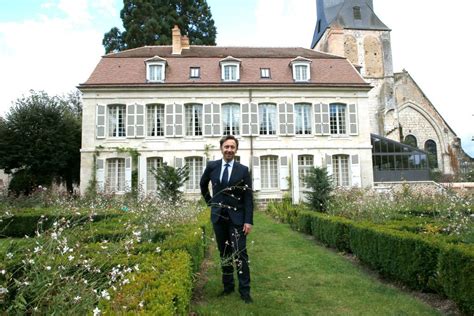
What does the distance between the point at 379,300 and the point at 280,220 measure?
8.28 meters

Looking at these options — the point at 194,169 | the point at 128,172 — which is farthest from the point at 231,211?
the point at 128,172

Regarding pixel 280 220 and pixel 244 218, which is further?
pixel 280 220

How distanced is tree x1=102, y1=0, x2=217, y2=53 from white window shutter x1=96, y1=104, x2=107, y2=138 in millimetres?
9082

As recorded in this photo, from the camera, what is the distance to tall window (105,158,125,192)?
59.5 feet

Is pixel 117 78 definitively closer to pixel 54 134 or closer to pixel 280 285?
pixel 54 134

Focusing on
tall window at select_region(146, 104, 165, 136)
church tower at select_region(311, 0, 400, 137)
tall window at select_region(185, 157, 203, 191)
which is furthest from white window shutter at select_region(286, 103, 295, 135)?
church tower at select_region(311, 0, 400, 137)

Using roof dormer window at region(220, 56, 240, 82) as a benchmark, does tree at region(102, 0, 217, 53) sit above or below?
above

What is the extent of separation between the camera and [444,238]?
4.63 meters

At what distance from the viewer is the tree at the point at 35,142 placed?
17.7 metres

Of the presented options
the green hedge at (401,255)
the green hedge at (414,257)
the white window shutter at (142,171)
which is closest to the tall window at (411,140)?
the white window shutter at (142,171)

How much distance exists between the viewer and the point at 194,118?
1878cm

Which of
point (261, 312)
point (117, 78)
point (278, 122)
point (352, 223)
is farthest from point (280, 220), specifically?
point (117, 78)

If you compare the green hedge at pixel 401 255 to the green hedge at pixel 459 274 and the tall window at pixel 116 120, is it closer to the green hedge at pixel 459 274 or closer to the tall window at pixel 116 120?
the green hedge at pixel 459 274

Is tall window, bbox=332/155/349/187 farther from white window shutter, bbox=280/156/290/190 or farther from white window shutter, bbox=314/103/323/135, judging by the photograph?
white window shutter, bbox=280/156/290/190
